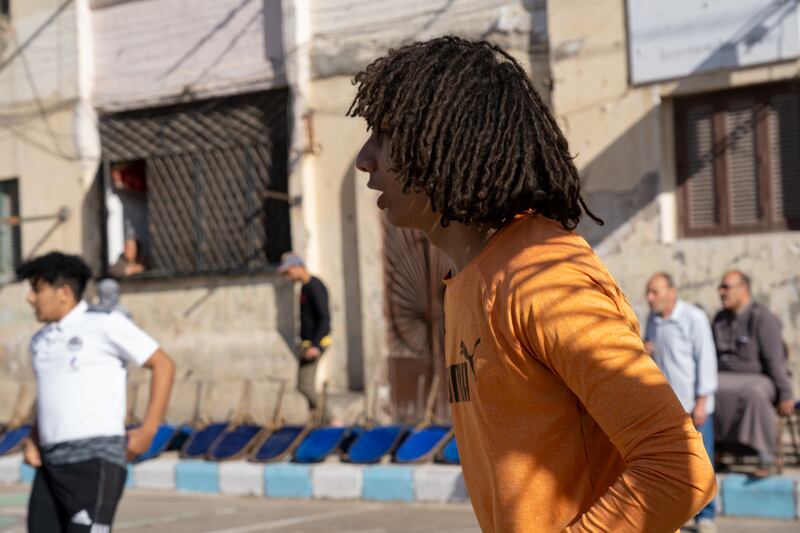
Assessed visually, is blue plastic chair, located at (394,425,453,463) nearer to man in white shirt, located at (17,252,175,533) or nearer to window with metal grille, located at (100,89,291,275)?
window with metal grille, located at (100,89,291,275)

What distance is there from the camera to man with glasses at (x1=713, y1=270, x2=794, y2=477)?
9.36 metres

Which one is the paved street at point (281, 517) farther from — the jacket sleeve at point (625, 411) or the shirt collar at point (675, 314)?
the jacket sleeve at point (625, 411)

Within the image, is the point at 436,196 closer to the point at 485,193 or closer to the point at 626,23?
the point at 485,193

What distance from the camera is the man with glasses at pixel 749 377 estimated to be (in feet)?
30.7

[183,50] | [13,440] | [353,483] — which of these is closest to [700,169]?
[353,483]

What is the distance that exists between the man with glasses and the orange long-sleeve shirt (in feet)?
24.8

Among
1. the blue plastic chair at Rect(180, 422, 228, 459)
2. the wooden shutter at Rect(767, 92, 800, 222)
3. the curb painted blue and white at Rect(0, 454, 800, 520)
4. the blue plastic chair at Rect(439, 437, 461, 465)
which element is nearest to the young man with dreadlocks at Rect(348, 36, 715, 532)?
the curb painted blue and white at Rect(0, 454, 800, 520)

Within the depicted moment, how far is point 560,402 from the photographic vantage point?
1.98m

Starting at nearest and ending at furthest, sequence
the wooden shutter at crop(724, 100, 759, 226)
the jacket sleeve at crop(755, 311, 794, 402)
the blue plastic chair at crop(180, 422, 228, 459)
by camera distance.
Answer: the jacket sleeve at crop(755, 311, 794, 402) → the wooden shutter at crop(724, 100, 759, 226) → the blue plastic chair at crop(180, 422, 228, 459)

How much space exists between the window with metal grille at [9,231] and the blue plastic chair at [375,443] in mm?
7309

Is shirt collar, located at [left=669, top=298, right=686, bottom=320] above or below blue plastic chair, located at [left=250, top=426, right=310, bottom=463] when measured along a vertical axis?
above

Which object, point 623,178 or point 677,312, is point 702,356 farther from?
point 623,178

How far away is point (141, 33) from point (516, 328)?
48.8 feet

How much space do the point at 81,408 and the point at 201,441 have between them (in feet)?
25.0
